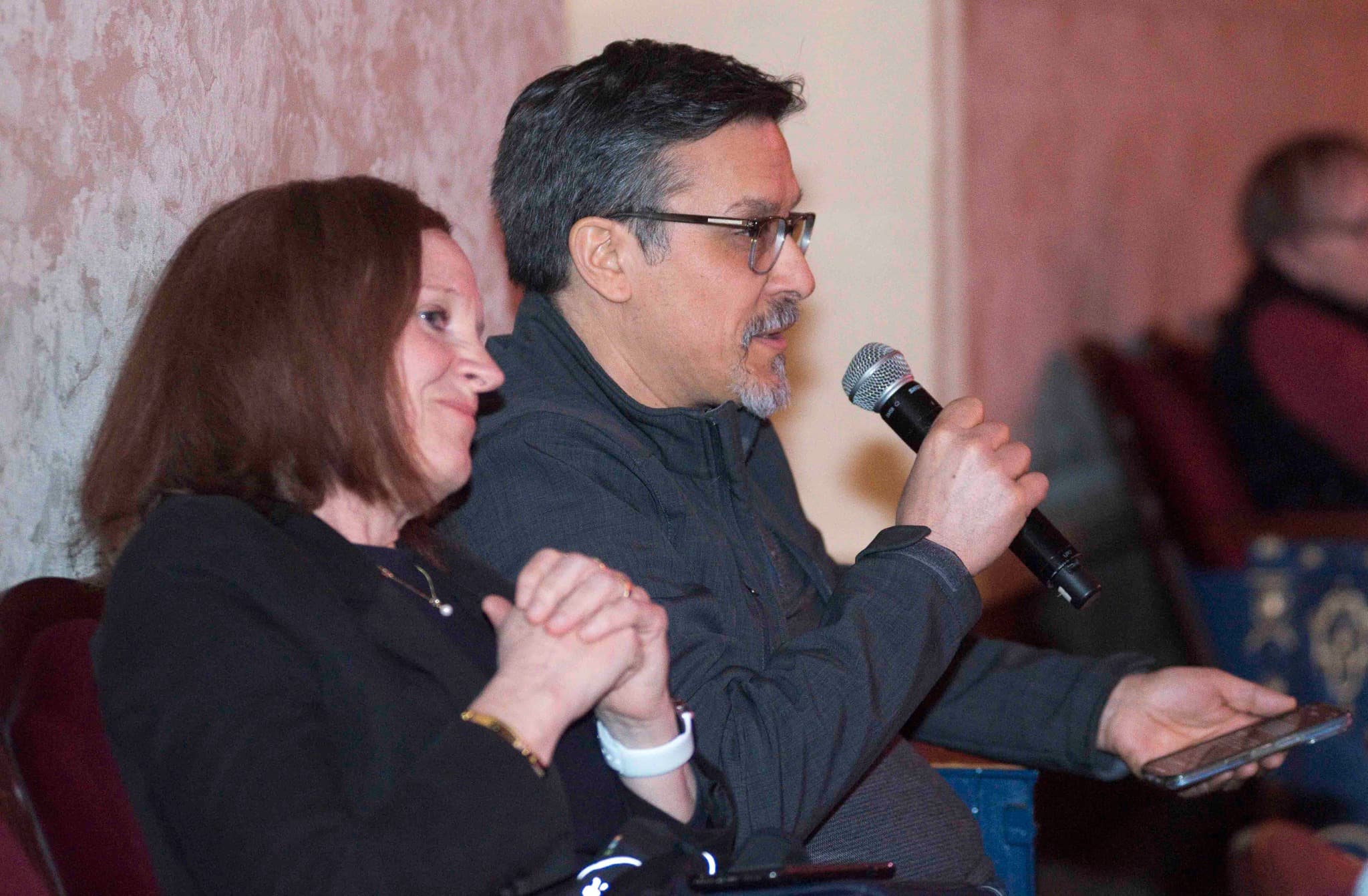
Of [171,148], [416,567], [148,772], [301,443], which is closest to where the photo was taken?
[148,772]

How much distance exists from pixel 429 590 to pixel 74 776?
0.33 metres

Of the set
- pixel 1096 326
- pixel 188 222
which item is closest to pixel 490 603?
pixel 188 222

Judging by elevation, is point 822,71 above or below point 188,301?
above

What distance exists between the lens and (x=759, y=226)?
5.52 ft

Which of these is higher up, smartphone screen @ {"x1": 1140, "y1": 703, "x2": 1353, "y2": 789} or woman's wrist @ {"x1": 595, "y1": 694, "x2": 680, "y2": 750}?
woman's wrist @ {"x1": 595, "y1": 694, "x2": 680, "y2": 750}

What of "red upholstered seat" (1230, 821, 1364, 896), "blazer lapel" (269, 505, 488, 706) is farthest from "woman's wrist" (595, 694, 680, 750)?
"red upholstered seat" (1230, 821, 1364, 896)

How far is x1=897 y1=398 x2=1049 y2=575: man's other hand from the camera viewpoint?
145cm

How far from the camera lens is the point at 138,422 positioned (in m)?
1.15

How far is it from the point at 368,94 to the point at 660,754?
108 cm

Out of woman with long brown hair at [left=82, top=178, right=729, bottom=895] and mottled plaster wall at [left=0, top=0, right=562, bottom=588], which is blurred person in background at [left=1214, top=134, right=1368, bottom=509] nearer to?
mottled plaster wall at [left=0, top=0, right=562, bottom=588]

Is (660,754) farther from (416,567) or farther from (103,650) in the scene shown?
(103,650)

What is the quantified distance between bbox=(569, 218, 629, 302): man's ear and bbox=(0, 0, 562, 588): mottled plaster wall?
1.14ft

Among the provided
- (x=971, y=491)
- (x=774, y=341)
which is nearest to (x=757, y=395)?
(x=774, y=341)

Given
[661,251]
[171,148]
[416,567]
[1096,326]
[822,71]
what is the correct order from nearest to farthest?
1. [416,567]
2. [171,148]
3. [661,251]
4. [822,71]
5. [1096,326]
